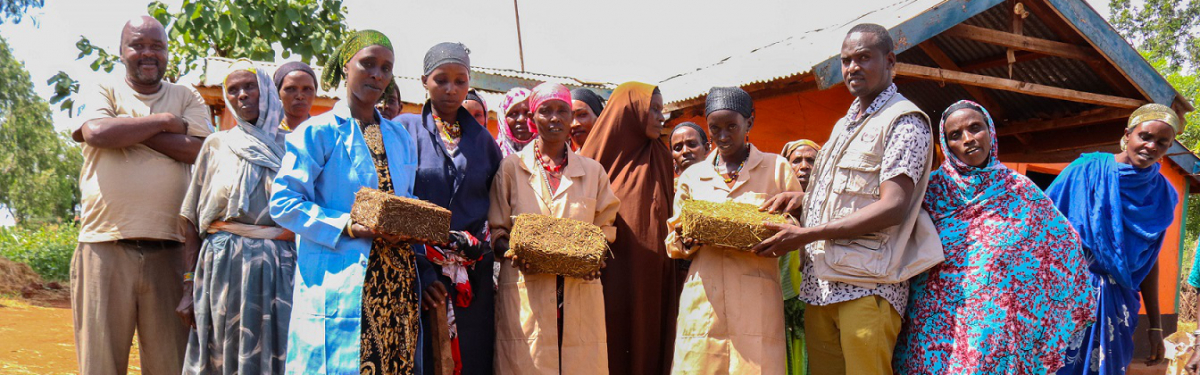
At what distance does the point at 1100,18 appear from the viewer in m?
7.82

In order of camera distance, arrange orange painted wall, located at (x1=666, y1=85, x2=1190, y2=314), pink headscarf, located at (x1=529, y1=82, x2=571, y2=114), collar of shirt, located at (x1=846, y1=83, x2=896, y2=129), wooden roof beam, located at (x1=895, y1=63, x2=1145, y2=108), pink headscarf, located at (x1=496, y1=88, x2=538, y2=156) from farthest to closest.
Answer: orange painted wall, located at (x1=666, y1=85, x2=1190, y2=314)
wooden roof beam, located at (x1=895, y1=63, x2=1145, y2=108)
pink headscarf, located at (x1=496, y1=88, x2=538, y2=156)
pink headscarf, located at (x1=529, y1=82, x2=571, y2=114)
collar of shirt, located at (x1=846, y1=83, x2=896, y2=129)

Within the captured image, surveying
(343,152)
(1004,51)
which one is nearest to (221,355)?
(343,152)

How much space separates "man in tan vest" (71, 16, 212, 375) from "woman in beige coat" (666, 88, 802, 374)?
2.46 meters

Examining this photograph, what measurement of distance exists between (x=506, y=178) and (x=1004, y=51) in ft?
20.9

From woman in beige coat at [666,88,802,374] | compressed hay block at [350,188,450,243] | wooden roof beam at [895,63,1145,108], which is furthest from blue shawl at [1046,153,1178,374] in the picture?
compressed hay block at [350,188,450,243]

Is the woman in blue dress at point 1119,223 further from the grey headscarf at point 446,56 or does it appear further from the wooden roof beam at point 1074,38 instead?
the grey headscarf at point 446,56

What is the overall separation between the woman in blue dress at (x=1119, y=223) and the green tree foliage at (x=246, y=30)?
8.13 m

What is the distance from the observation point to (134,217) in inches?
160

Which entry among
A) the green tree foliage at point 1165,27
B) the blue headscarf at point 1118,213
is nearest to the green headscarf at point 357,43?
the blue headscarf at point 1118,213

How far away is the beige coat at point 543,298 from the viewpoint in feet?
13.0

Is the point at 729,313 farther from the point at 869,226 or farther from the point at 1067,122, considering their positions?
the point at 1067,122

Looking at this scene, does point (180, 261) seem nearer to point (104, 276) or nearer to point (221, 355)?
point (104, 276)

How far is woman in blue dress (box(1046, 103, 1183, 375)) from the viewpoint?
4668 mm

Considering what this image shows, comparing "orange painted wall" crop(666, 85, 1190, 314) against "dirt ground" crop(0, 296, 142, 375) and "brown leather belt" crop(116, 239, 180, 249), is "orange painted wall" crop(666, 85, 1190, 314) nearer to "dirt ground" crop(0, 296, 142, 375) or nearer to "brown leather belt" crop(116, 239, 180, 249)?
"brown leather belt" crop(116, 239, 180, 249)
